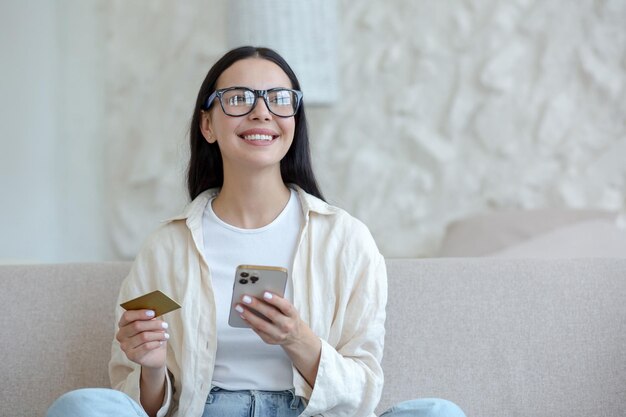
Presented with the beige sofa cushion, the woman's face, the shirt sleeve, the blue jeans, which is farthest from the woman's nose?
A: the beige sofa cushion

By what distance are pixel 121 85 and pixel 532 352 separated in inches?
105

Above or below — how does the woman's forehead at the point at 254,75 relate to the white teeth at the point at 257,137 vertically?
above

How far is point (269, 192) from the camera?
195 cm

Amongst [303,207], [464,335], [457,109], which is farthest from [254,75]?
[457,109]

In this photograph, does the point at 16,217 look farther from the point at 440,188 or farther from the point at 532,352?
the point at 532,352

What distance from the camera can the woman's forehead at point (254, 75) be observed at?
1904mm

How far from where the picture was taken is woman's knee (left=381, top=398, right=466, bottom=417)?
65.1 inches

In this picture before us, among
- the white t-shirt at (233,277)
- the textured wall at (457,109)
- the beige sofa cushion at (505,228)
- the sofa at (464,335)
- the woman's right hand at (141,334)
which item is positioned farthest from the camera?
the textured wall at (457,109)

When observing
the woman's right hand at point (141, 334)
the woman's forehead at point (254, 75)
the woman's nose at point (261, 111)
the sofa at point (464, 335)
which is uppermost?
the woman's forehead at point (254, 75)

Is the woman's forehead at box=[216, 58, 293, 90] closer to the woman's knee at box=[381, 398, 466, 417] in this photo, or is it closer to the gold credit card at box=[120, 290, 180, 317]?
the gold credit card at box=[120, 290, 180, 317]

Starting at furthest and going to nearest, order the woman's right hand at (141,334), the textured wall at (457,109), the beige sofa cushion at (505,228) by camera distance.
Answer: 1. the textured wall at (457,109)
2. the beige sofa cushion at (505,228)
3. the woman's right hand at (141,334)

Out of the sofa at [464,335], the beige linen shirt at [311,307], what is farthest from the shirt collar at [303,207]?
the sofa at [464,335]

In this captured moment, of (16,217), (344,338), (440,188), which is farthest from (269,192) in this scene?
(16,217)

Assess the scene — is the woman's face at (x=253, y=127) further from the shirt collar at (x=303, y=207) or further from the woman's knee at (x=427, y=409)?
the woman's knee at (x=427, y=409)
